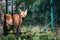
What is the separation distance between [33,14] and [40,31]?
0.47m

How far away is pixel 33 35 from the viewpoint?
21.0ft

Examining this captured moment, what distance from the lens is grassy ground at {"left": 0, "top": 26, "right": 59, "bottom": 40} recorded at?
247 inches

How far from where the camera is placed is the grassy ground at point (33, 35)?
20.6 ft

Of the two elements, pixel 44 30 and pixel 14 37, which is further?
pixel 44 30

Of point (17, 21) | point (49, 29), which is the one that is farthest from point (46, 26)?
point (17, 21)

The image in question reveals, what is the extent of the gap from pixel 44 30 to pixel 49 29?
12cm

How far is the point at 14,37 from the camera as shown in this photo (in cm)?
632

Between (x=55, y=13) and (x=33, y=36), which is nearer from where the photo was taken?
(x=33, y=36)

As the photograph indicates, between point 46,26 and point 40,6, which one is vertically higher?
point 40,6

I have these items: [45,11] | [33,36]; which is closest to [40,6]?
[45,11]

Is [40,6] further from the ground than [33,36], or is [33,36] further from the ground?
[40,6]

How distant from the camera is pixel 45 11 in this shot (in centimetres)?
723

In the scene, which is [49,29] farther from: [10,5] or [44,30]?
[10,5]

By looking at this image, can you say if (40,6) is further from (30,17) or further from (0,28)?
(0,28)
